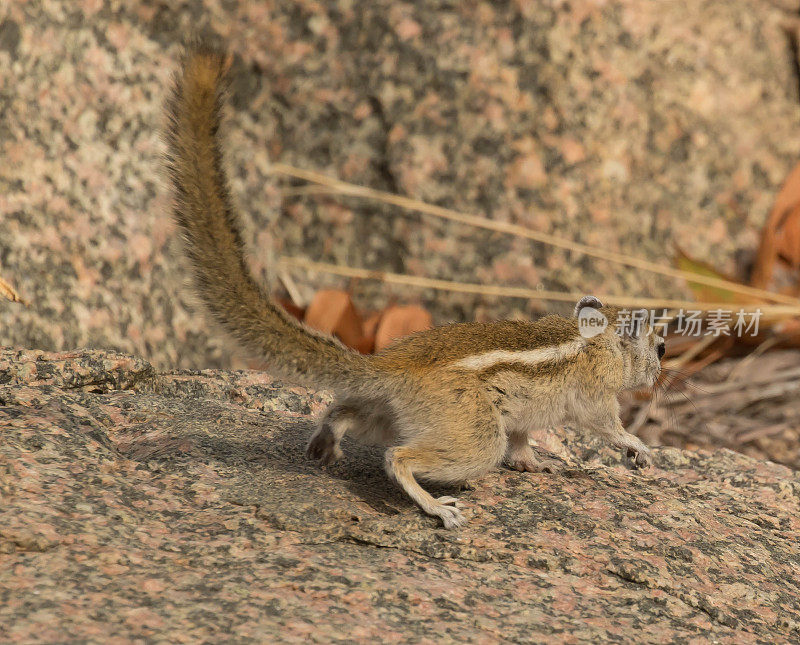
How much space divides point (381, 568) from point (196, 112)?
5.18 ft

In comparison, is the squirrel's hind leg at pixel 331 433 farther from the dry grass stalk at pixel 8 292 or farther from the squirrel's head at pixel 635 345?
the dry grass stalk at pixel 8 292

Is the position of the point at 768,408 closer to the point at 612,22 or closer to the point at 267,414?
the point at 612,22

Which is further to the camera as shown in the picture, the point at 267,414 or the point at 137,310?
the point at 137,310

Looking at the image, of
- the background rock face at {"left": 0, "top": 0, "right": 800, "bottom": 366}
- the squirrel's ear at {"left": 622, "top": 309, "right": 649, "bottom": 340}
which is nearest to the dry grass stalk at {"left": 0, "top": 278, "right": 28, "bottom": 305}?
the background rock face at {"left": 0, "top": 0, "right": 800, "bottom": 366}

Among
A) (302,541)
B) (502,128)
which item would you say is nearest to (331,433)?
(302,541)

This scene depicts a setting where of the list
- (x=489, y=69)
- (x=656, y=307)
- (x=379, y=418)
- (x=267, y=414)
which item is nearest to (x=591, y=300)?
(x=379, y=418)

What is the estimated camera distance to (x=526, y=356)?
155 inches

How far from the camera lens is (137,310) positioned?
573 centimetres

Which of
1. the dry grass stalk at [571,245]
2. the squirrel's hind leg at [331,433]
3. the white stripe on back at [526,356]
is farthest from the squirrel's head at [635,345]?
the dry grass stalk at [571,245]

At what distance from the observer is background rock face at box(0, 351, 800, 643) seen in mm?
2803

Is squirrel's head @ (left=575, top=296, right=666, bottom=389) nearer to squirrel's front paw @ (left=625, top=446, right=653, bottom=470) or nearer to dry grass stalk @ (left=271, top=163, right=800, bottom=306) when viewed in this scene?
squirrel's front paw @ (left=625, top=446, right=653, bottom=470)

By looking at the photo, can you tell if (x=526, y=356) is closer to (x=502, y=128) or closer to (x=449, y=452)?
(x=449, y=452)

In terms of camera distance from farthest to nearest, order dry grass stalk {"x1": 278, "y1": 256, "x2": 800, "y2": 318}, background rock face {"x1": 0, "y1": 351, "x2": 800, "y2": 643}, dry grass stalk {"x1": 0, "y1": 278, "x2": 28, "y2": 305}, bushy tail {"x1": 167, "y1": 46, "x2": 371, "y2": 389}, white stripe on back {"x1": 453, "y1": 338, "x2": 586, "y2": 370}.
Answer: dry grass stalk {"x1": 278, "y1": 256, "x2": 800, "y2": 318} < dry grass stalk {"x1": 0, "y1": 278, "x2": 28, "y2": 305} < white stripe on back {"x1": 453, "y1": 338, "x2": 586, "y2": 370} < bushy tail {"x1": 167, "y1": 46, "x2": 371, "y2": 389} < background rock face {"x1": 0, "y1": 351, "x2": 800, "y2": 643}

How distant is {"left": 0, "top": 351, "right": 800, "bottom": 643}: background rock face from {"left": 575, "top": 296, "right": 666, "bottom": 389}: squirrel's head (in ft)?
1.47
